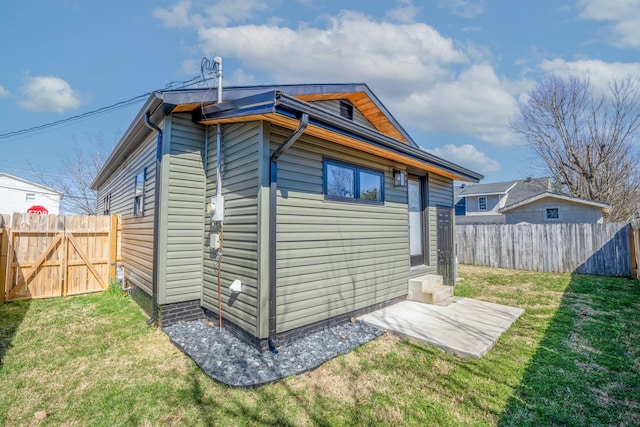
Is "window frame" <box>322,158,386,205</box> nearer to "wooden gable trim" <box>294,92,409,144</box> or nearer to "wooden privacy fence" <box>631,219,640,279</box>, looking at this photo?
"wooden gable trim" <box>294,92,409,144</box>

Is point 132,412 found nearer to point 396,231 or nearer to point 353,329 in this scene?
point 353,329

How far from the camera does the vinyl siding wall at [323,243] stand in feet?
12.8

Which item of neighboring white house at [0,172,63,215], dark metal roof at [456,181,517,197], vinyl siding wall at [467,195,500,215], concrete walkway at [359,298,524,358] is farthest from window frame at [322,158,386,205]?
neighboring white house at [0,172,63,215]

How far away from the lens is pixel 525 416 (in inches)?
96.8

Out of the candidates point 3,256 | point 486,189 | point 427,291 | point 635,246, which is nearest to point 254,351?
point 427,291

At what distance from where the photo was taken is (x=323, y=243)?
439 centimetres

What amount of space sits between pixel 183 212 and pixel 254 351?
7.79 feet

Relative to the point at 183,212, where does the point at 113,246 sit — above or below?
below

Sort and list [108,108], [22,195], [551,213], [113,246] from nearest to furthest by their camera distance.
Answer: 1. [113,246]
2. [108,108]
3. [551,213]
4. [22,195]

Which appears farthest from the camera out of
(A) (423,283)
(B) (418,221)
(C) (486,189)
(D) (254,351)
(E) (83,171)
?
(C) (486,189)

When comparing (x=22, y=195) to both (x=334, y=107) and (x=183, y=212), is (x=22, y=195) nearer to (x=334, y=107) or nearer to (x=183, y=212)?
(x=183, y=212)

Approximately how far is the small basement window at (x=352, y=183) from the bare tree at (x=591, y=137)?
1780 centimetres

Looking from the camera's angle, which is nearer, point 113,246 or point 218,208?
point 218,208

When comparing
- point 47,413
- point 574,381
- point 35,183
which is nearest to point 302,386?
point 47,413
